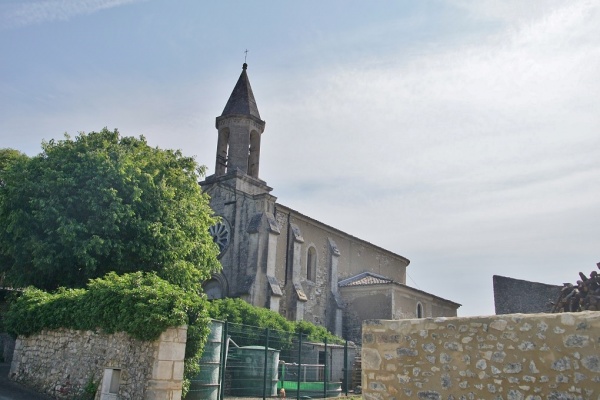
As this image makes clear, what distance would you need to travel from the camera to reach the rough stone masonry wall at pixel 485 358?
5.76 meters

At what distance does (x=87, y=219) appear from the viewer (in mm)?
18641

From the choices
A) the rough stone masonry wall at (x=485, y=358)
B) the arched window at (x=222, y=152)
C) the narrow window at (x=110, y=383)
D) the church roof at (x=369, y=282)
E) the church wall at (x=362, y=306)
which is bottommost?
the narrow window at (x=110, y=383)

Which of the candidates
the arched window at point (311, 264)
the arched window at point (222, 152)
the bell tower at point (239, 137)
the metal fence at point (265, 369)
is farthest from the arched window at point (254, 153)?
the metal fence at point (265, 369)

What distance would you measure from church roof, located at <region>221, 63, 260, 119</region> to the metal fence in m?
16.3

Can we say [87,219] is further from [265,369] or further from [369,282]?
[369,282]

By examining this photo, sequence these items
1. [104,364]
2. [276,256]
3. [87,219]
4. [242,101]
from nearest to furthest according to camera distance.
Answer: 1. [104,364]
2. [87,219]
3. [276,256]
4. [242,101]

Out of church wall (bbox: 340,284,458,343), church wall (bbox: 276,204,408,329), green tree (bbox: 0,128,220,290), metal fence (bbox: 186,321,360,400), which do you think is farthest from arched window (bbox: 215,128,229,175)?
metal fence (bbox: 186,321,360,400)

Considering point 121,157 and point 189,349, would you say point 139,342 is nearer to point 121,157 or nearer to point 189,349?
point 189,349

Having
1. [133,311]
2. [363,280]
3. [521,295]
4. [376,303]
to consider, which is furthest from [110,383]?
[363,280]

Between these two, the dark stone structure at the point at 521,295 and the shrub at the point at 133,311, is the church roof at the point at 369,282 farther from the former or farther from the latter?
the shrub at the point at 133,311

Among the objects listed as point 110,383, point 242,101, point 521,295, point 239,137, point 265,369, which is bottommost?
point 110,383

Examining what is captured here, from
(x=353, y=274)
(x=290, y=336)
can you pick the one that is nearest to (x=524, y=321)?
(x=290, y=336)

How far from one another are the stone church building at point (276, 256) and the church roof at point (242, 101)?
0.06 m

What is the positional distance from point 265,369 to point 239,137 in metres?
20.1
